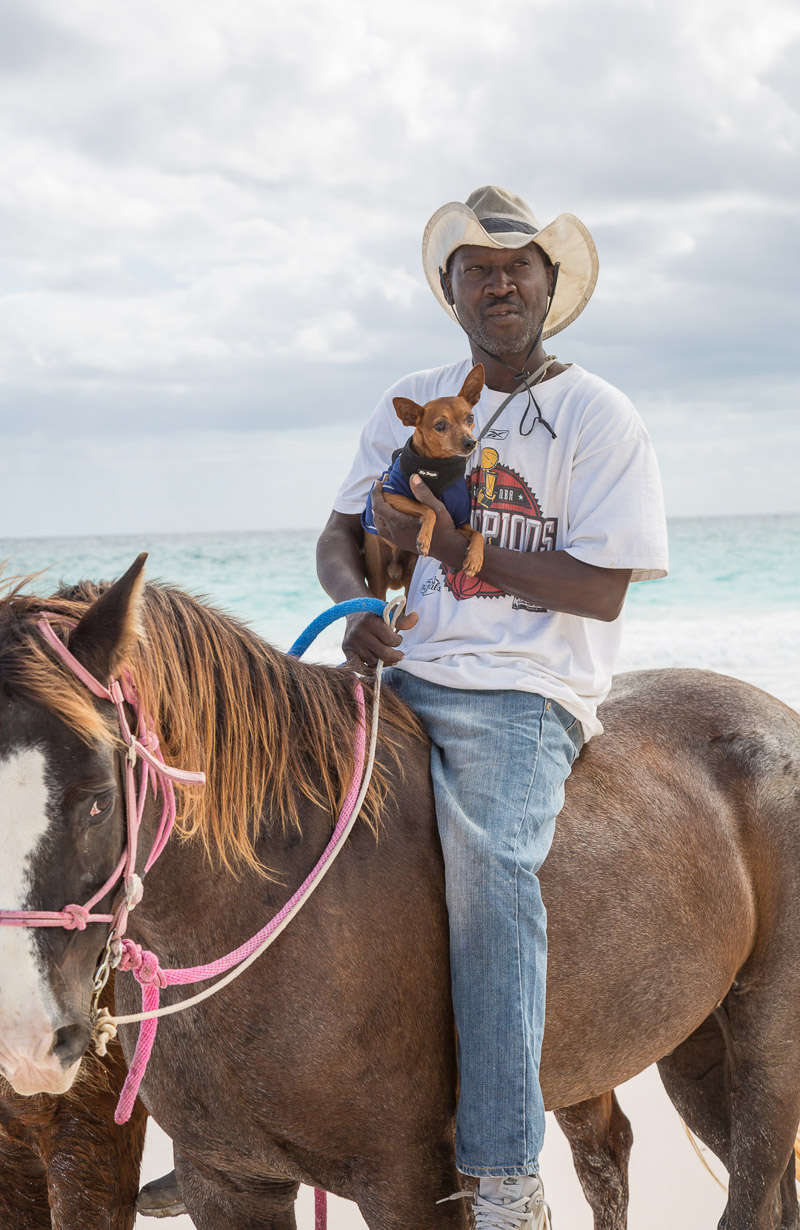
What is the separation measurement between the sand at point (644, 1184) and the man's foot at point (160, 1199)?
1.83 ft

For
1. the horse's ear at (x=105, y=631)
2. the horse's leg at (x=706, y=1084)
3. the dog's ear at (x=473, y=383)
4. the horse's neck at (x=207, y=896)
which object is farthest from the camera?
the horse's leg at (x=706, y=1084)

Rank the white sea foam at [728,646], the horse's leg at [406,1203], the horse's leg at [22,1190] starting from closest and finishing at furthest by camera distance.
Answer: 1. the horse's leg at [406,1203]
2. the horse's leg at [22,1190]
3. the white sea foam at [728,646]

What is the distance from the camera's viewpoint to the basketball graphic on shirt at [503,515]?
91.7 inches

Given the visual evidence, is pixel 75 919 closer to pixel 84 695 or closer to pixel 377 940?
pixel 84 695

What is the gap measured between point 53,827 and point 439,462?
1067mm

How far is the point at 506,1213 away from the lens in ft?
6.17

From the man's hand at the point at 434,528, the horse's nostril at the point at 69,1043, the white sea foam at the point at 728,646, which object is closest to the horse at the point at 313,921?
the horse's nostril at the point at 69,1043

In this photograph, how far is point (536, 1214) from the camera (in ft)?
6.31

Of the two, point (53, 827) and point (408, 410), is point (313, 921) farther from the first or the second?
point (408, 410)

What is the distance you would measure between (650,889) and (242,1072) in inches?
39.8

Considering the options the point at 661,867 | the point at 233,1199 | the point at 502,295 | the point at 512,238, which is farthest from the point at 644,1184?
the point at 512,238

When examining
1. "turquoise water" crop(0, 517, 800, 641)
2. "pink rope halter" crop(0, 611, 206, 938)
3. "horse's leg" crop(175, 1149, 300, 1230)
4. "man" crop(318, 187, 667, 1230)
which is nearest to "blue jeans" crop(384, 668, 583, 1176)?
"man" crop(318, 187, 667, 1230)

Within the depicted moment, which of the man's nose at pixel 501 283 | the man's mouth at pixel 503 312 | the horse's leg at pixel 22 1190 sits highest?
the man's nose at pixel 501 283

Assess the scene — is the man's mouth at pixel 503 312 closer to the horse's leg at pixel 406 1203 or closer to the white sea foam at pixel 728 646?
the horse's leg at pixel 406 1203
